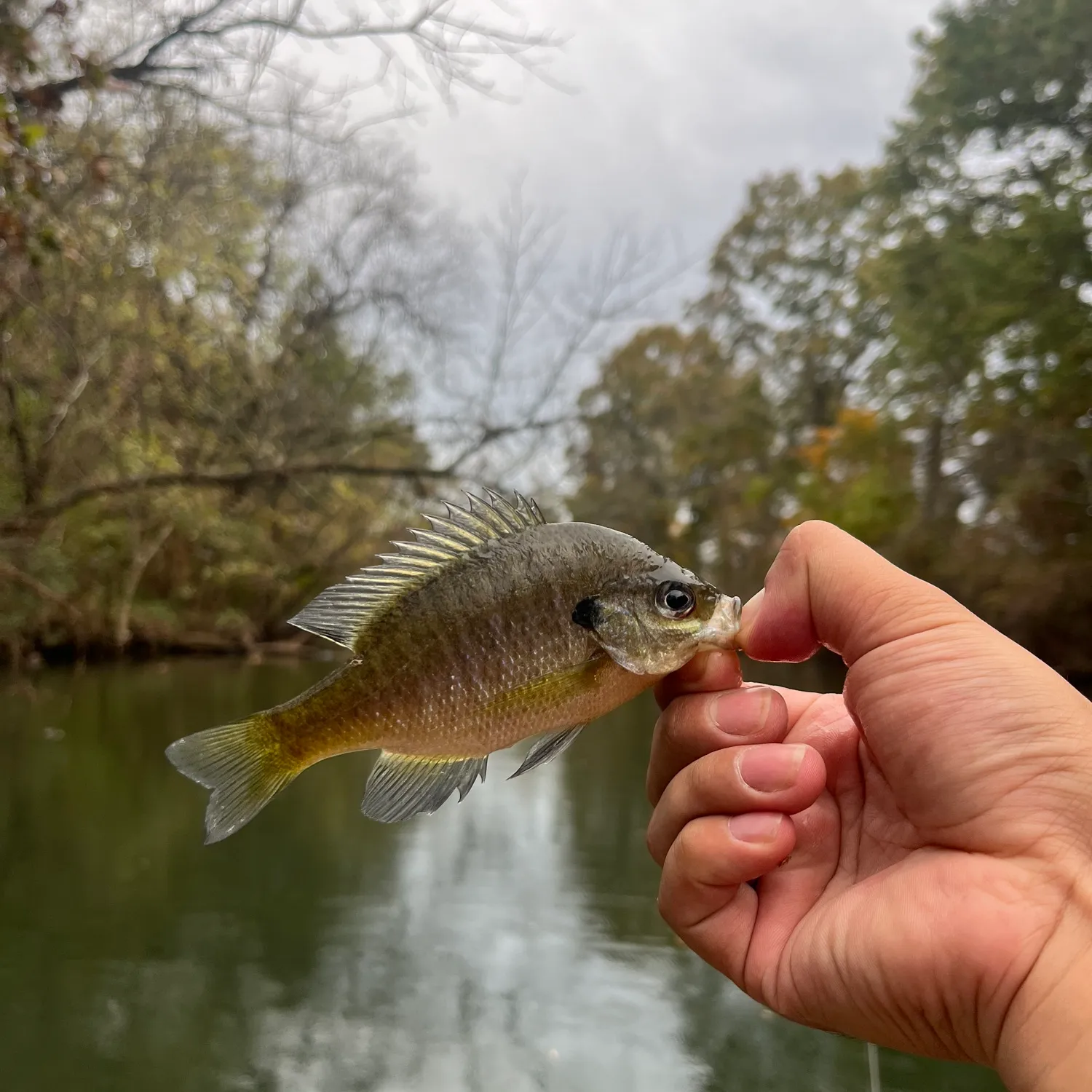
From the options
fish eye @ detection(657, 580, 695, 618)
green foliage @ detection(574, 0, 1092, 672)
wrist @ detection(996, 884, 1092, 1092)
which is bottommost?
wrist @ detection(996, 884, 1092, 1092)

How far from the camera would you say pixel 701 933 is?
1.70m

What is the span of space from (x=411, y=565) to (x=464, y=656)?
202 mm

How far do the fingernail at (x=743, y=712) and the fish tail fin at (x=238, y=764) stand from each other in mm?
836

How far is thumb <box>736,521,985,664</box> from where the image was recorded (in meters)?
1.52

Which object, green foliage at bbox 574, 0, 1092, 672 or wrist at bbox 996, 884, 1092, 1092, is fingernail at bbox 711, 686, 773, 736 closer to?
wrist at bbox 996, 884, 1092, 1092

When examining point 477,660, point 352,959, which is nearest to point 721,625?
point 477,660

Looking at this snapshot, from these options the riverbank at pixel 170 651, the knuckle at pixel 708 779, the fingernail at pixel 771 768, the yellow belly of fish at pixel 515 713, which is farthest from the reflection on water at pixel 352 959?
the riverbank at pixel 170 651

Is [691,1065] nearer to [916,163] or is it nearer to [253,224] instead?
[253,224]

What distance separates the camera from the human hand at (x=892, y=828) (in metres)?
1.28

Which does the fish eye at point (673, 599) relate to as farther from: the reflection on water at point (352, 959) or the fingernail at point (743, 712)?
the reflection on water at point (352, 959)

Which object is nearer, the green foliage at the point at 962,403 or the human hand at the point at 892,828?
the human hand at the point at 892,828

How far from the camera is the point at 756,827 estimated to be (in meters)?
1.52

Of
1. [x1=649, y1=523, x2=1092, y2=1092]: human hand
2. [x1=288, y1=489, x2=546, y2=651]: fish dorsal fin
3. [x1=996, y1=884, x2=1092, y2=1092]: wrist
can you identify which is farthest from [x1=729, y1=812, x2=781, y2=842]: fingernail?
[x1=288, y1=489, x2=546, y2=651]: fish dorsal fin

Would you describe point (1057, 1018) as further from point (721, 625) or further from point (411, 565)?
point (411, 565)
